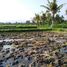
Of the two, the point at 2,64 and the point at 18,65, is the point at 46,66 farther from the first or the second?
the point at 2,64

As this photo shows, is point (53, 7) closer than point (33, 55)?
No

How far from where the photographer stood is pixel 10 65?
9969 millimetres

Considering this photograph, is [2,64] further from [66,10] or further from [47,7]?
[66,10]

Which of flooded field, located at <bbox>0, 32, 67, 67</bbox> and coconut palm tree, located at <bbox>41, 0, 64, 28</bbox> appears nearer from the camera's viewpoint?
flooded field, located at <bbox>0, 32, 67, 67</bbox>

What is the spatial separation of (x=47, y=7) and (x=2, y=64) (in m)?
40.4

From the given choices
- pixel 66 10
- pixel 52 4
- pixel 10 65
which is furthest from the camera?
pixel 66 10

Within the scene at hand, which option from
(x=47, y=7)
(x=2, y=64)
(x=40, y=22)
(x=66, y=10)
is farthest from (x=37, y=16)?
(x=2, y=64)

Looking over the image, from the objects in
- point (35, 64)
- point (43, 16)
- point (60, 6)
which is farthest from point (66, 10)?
point (35, 64)

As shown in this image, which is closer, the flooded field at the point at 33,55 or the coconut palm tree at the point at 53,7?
the flooded field at the point at 33,55

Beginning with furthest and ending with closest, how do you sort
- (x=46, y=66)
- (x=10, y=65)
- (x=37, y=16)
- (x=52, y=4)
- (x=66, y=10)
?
1. (x=37, y=16)
2. (x=66, y=10)
3. (x=52, y=4)
4. (x=10, y=65)
5. (x=46, y=66)

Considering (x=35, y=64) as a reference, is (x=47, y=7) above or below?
above

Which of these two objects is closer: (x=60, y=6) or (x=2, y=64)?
(x=2, y=64)

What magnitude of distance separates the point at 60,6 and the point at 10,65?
40.4 metres

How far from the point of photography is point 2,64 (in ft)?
33.5
